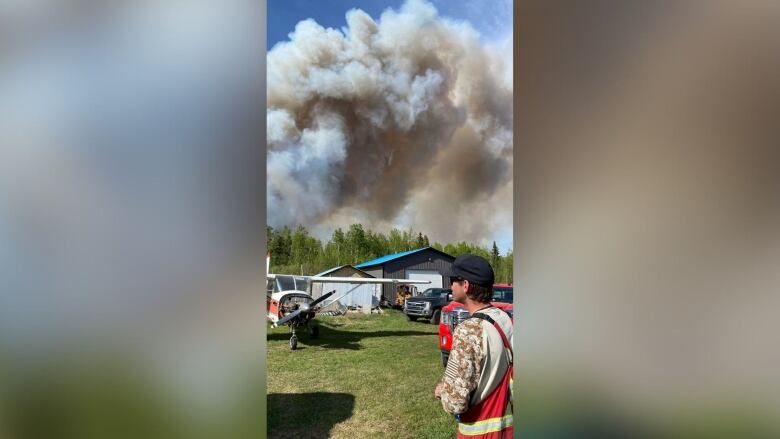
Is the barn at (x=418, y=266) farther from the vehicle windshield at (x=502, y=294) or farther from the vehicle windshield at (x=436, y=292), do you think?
the vehicle windshield at (x=502, y=294)

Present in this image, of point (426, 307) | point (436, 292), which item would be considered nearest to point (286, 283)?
point (426, 307)

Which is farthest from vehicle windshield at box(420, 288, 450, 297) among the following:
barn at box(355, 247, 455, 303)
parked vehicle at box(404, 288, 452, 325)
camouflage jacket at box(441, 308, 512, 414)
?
camouflage jacket at box(441, 308, 512, 414)

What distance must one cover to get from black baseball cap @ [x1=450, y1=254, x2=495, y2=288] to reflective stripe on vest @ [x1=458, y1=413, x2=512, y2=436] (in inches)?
15.1

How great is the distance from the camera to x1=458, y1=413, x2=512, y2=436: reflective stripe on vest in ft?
3.99

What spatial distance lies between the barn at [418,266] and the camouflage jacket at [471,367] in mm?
13565

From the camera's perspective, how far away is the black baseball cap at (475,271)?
53.6 inches

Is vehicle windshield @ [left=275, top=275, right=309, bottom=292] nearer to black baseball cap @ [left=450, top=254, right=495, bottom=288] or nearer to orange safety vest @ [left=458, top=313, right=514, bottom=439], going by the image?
black baseball cap @ [left=450, top=254, right=495, bottom=288]

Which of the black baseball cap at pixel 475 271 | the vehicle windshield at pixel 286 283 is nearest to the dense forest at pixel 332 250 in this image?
the vehicle windshield at pixel 286 283

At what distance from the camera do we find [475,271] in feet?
4.50

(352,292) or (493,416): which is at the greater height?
(493,416)

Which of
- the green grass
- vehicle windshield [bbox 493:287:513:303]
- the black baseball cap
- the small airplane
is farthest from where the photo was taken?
vehicle windshield [bbox 493:287:513:303]

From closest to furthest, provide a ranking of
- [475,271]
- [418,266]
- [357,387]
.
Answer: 1. [475,271]
2. [357,387]
3. [418,266]

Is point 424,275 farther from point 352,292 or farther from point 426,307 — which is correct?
point 426,307

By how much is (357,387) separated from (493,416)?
172 inches
